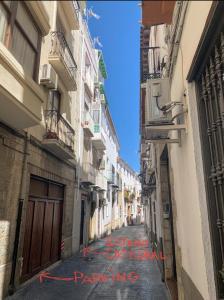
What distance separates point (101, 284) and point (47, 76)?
6281 millimetres

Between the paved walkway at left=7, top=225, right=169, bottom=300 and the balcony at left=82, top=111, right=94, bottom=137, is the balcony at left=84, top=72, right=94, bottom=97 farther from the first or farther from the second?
A: the paved walkway at left=7, top=225, right=169, bottom=300

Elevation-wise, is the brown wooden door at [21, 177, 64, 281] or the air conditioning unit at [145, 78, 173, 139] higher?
the air conditioning unit at [145, 78, 173, 139]

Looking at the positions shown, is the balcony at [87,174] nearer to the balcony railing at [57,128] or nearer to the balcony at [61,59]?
the balcony railing at [57,128]

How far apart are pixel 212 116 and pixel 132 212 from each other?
43.6 meters

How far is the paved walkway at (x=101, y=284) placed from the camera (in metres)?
6.01

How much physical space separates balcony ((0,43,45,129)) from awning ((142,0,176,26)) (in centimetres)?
242

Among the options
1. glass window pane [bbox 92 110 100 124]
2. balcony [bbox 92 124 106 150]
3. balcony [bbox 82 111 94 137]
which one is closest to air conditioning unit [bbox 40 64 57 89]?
balcony [bbox 82 111 94 137]

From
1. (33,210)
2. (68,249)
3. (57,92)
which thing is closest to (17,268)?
(33,210)

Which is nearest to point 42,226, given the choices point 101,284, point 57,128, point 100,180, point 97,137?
point 101,284

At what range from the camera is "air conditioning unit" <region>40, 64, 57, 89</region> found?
24.5ft

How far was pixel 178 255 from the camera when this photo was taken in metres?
4.79

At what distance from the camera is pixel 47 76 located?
7.72 meters

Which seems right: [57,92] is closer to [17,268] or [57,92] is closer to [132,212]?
[17,268]

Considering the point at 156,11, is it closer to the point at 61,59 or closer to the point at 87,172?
the point at 61,59
